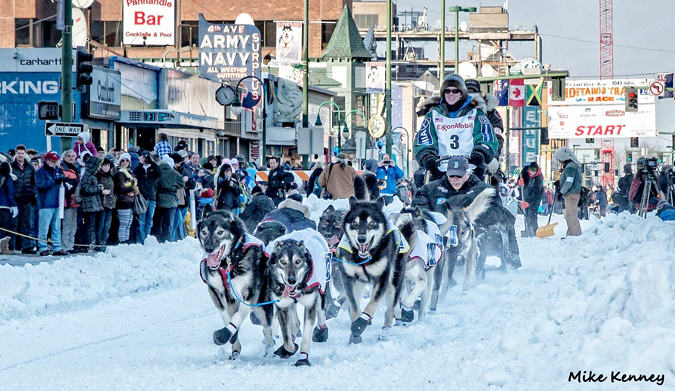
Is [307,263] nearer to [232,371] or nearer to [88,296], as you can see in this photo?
[232,371]

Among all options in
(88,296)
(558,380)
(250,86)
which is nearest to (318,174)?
(88,296)

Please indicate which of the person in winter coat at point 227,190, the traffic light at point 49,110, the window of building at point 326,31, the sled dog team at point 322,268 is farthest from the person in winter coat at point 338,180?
the window of building at point 326,31

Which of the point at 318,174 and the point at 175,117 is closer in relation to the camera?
the point at 318,174

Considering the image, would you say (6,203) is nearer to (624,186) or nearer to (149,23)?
(624,186)

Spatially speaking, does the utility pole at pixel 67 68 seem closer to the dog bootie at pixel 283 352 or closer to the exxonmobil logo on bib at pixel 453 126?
the exxonmobil logo on bib at pixel 453 126

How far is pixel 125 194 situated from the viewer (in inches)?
646

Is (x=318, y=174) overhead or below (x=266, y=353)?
overhead

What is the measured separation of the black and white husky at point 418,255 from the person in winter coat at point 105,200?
711 cm

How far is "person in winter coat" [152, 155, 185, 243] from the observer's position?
57.2 ft

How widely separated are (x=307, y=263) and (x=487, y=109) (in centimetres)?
696

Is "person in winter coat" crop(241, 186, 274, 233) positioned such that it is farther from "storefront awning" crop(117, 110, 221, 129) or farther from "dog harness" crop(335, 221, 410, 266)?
"storefront awning" crop(117, 110, 221, 129)

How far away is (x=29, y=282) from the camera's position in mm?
11375

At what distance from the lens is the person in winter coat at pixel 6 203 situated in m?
15.6

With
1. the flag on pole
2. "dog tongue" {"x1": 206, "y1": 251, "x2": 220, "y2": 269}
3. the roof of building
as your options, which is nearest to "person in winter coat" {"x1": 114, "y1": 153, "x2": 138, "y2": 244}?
"dog tongue" {"x1": 206, "y1": 251, "x2": 220, "y2": 269}
